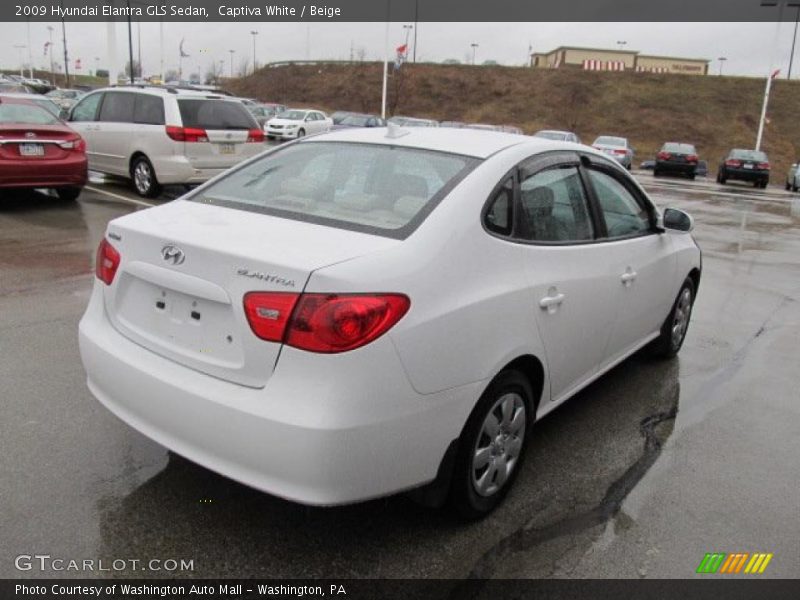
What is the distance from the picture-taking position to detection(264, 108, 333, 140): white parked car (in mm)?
31000

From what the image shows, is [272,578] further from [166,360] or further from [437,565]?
[166,360]

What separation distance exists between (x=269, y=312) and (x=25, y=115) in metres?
9.12

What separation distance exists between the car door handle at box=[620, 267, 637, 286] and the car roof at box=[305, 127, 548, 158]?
2.50 feet

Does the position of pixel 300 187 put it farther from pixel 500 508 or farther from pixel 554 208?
pixel 500 508

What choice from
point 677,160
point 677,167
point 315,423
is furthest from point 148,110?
point 677,167

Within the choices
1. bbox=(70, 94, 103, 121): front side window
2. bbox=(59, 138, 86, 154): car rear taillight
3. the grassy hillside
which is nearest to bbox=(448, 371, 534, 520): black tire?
bbox=(59, 138, 86, 154): car rear taillight

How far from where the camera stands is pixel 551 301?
314 centimetres

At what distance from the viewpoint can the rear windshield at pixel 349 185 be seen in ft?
9.43

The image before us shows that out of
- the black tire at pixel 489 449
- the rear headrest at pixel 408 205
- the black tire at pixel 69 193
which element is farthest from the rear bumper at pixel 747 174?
the rear headrest at pixel 408 205

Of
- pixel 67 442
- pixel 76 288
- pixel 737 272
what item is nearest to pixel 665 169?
pixel 737 272

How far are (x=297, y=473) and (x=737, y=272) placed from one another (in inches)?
309

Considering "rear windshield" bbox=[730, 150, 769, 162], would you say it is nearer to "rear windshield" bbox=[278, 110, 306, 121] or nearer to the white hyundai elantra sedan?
"rear windshield" bbox=[278, 110, 306, 121]

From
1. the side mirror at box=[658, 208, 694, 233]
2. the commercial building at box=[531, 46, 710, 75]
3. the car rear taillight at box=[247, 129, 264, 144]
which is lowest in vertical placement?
the side mirror at box=[658, 208, 694, 233]

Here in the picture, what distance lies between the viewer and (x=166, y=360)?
8.83 ft
